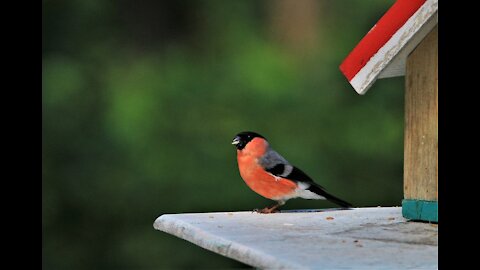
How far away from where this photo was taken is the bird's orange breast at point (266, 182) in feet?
10.5

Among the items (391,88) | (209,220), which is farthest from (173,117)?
(209,220)

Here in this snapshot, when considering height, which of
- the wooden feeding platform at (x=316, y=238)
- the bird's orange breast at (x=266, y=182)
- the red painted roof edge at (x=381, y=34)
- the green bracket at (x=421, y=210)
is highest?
the red painted roof edge at (x=381, y=34)

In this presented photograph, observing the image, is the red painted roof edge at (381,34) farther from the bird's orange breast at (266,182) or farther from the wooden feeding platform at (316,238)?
the bird's orange breast at (266,182)

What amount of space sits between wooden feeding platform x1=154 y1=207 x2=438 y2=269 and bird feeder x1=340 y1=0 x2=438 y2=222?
0.09m

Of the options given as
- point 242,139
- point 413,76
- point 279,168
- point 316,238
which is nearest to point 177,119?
point 242,139

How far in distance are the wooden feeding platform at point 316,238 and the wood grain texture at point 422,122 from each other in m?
0.11

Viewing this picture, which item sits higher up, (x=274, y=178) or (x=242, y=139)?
(x=242, y=139)

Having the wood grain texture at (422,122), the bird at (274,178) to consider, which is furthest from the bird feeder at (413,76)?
the bird at (274,178)

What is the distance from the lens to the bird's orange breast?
3.21 m

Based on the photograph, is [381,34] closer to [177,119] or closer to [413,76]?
[413,76]

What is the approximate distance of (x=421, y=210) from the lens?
2.45 metres

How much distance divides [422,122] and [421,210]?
0.22 m
